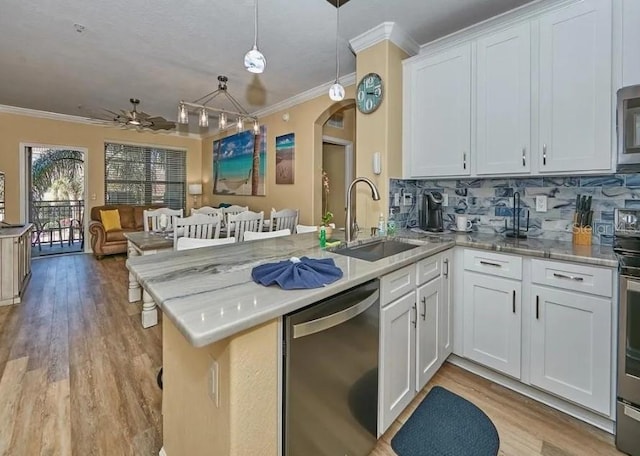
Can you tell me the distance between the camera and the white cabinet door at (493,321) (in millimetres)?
1932

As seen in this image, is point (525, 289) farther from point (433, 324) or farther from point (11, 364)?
point (11, 364)

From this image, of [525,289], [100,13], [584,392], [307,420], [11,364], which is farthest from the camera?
[100,13]

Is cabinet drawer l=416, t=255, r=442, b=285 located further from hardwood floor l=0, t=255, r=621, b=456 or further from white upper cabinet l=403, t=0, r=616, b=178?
white upper cabinet l=403, t=0, r=616, b=178

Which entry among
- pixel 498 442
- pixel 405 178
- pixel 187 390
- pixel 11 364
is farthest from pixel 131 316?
pixel 498 442

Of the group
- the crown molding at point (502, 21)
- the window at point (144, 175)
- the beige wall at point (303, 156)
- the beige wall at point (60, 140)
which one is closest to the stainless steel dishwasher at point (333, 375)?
the crown molding at point (502, 21)

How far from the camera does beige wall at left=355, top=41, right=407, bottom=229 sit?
2629 mm

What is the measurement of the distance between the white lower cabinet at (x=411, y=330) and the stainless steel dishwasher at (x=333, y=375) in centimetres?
9

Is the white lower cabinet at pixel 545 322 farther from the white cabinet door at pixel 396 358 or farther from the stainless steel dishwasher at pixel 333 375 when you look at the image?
the stainless steel dishwasher at pixel 333 375

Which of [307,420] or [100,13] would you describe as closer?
[307,420]

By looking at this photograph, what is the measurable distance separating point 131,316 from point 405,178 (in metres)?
3.00

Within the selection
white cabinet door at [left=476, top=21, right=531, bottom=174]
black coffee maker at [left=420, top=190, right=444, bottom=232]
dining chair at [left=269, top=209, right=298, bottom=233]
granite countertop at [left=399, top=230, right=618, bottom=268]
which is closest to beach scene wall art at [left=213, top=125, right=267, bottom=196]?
dining chair at [left=269, top=209, right=298, bottom=233]

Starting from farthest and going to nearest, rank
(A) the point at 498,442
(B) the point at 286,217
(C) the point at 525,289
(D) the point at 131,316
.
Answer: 1. (B) the point at 286,217
2. (D) the point at 131,316
3. (C) the point at 525,289
4. (A) the point at 498,442

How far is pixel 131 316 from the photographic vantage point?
3.07 meters

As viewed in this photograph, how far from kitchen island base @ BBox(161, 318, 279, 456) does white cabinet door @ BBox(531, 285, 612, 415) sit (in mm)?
1691
